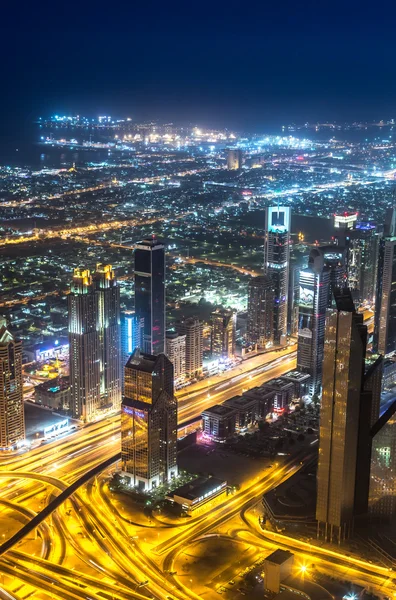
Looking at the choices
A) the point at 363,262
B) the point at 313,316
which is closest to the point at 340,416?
the point at 313,316

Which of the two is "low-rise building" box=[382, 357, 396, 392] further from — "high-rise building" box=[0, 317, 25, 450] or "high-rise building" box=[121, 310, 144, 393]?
"high-rise building" box=[0, 317, 25, 450]

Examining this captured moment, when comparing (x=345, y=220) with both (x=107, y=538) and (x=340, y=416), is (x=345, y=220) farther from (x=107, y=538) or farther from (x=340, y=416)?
(x=107, y=538)

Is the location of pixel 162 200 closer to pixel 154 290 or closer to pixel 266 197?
pixel 266 197

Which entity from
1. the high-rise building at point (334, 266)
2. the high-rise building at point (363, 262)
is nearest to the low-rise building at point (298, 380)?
the high-rise building at point (334, 266)

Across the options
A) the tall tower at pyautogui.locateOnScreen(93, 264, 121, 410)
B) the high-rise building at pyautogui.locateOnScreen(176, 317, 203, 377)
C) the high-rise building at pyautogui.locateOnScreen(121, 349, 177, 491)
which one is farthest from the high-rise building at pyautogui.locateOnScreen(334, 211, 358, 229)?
the high-rise building at pyautogui.locateOnScreen(121, 349, 177, 491)

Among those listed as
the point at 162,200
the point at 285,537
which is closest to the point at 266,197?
the point at 162,200
